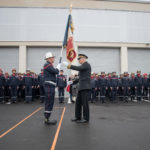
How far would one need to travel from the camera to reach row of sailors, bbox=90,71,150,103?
11445mm

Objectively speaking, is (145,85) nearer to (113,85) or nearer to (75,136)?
(113,85)

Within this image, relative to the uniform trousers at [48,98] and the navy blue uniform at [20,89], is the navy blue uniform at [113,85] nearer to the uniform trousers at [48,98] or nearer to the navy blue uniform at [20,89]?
the navy blue uniform at [20,89]

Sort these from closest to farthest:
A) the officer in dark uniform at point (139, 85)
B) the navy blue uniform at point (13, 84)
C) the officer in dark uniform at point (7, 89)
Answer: the navy blue uniform at point (13, 84), the officer in dark uniform at point (7, 89), the officer in dark uniform at point (139, 85)

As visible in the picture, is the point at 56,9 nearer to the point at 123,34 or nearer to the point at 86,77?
the point at 123,34

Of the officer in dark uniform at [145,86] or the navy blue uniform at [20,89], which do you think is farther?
the officer in dark uniform at [145,86]

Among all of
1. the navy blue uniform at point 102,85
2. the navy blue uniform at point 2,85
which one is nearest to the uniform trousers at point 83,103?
the navy blue uniform at point 102,85

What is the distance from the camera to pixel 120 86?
12008 millimetres

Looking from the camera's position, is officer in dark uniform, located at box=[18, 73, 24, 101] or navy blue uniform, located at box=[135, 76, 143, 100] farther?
navy blue uniform, located at box=[135, 76, 143, 100]

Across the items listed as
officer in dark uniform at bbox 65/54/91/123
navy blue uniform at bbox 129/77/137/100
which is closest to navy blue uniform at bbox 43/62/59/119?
officer in dark uniform at bbox 65/54/91/123

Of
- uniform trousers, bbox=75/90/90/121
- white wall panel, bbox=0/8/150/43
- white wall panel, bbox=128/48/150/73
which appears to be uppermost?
white wall panel, bbox=0/8/150/43

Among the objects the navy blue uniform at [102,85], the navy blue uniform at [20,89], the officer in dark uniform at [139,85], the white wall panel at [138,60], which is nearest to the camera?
the navy blue uniform at [102,85]

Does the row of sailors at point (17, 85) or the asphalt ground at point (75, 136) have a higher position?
the row of sailors at point (17, 85)

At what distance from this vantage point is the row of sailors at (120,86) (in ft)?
37.6

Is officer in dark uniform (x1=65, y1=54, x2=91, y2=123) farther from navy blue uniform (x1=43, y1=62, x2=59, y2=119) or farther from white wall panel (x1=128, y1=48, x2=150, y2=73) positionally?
white wall panel (x1=128, y1=48, x2=150, y2=73)
